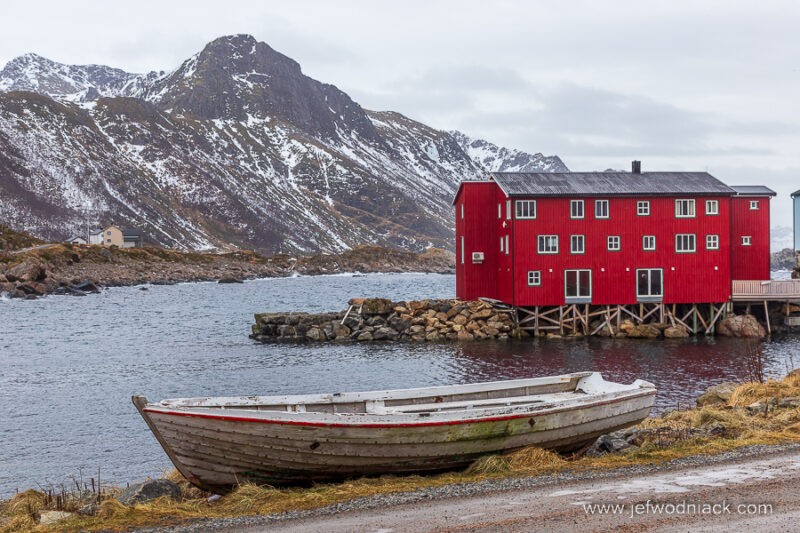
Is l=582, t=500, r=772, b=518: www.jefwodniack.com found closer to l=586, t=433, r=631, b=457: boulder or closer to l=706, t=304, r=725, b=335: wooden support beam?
l=586, t=433, r=631, b=457: boulder

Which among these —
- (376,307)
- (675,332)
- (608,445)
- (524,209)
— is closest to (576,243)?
(524,209)

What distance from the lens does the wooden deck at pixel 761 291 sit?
50.6 m

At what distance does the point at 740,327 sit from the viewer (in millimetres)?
49688

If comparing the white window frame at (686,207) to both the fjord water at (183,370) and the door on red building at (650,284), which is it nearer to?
the door on red building at (650,284)

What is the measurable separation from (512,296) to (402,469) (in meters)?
35.1

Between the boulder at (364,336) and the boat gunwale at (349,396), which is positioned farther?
the boulder at (364,336)

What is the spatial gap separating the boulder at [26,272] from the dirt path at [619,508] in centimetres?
9283

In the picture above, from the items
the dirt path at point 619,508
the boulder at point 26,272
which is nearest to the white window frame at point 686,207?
the dirt path at point 619,508

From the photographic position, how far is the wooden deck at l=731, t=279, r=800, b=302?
166 feet

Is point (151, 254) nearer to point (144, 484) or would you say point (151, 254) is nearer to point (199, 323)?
point (199, 323)

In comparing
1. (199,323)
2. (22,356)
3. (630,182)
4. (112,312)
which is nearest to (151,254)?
(112,312)

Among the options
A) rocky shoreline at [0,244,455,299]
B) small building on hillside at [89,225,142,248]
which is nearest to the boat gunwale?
rocky shoreline at [0,244,455,299]

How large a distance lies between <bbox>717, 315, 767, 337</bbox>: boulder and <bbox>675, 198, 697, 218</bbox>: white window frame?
7.61 meters

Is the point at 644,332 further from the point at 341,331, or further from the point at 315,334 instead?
the point at 315,334
